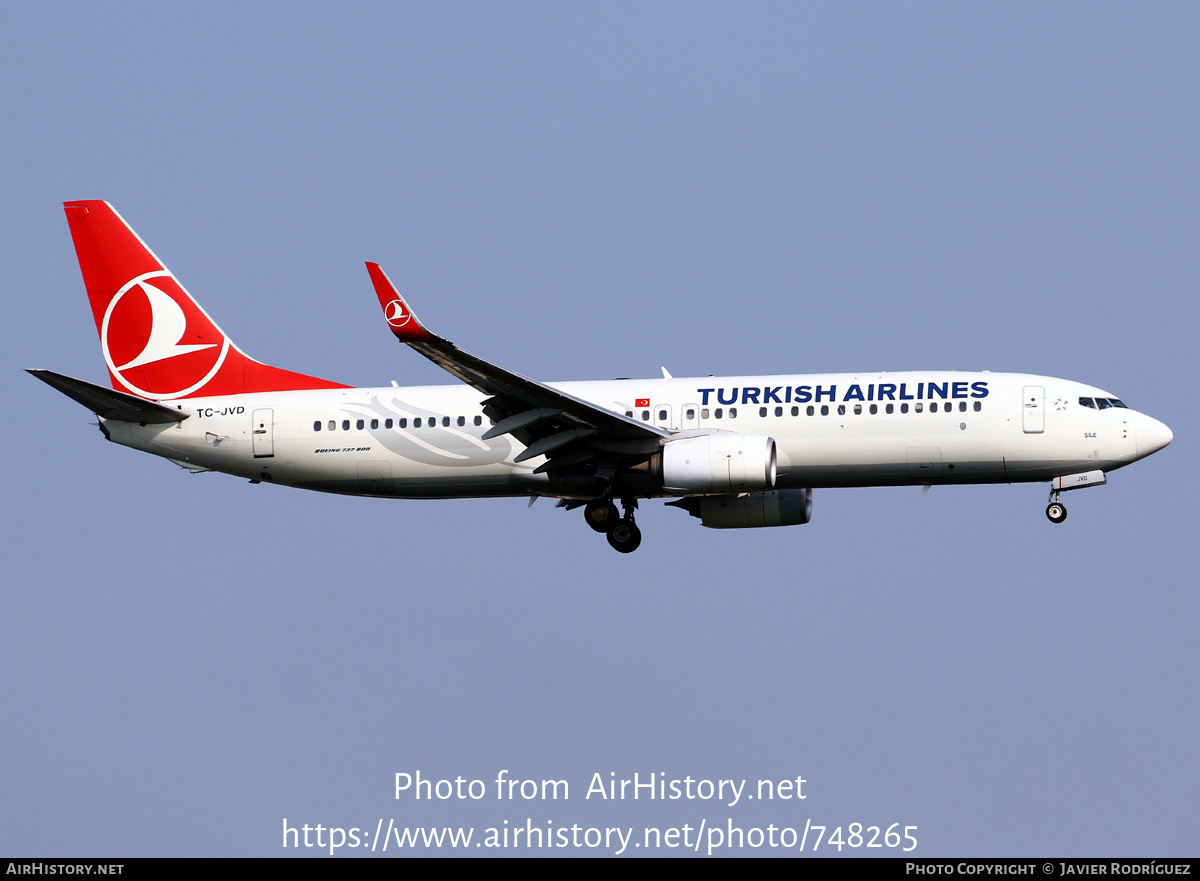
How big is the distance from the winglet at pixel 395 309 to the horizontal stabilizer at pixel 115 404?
9.41m

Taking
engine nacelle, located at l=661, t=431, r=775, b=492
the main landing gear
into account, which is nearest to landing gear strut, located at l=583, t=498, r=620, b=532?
the main landing gear

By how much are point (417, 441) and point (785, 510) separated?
10.00m

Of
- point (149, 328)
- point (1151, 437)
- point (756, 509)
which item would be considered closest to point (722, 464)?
point (756, 509)

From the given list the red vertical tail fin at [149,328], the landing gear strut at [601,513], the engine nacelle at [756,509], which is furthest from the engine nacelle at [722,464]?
the red vertical tail fin at [149,328]

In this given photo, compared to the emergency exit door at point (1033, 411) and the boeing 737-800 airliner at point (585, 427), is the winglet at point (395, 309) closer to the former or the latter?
the boeing 737-800 airliner at point (585, 427)

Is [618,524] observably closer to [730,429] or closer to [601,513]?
[601,513]

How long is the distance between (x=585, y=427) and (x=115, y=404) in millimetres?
12647

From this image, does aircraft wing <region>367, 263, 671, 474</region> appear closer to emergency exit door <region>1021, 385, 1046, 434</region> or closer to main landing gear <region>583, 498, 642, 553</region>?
main landing gear <region>583, 498, 642, 553</region>

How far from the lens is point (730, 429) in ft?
126

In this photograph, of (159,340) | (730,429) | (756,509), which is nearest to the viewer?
(730,429)

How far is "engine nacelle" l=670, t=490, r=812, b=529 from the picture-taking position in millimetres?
41062

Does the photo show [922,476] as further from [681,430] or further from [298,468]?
[298,468]

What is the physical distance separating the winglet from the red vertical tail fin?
8.69m

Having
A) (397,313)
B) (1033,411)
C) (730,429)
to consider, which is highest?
(397,313)
